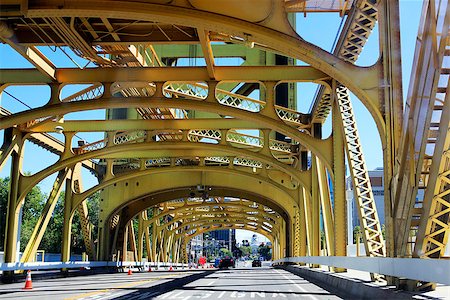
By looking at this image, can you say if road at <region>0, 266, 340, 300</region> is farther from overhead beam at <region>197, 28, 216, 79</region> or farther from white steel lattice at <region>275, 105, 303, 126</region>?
white steel lattice at <region>275, 105, 303, 126</region>

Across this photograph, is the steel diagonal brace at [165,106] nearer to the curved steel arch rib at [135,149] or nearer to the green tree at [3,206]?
the curved steel arch rib at [135,149]

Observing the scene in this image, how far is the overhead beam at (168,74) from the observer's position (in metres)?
18.9

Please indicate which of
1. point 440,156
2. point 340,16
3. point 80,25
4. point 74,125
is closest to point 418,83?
point 440,156

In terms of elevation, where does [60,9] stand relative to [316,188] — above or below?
above

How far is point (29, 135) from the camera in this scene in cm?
2511

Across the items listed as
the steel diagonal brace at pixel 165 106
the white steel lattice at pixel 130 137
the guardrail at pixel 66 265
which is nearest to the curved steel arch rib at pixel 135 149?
the white steel lattice at pixel 130 137

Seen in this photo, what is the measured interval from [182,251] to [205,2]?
76279 millimetres

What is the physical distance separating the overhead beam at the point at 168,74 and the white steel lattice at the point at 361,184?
163 centimetres

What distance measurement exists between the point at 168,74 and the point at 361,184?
7.53m

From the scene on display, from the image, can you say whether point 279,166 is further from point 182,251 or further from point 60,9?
point 182,251

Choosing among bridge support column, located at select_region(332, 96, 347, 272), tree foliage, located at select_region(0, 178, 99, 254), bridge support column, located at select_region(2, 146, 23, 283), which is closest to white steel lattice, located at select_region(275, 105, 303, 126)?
bridge support column, located at select_region(332, 96, 347, 272)

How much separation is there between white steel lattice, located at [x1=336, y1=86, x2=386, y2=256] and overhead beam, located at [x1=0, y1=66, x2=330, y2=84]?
5.36 feet

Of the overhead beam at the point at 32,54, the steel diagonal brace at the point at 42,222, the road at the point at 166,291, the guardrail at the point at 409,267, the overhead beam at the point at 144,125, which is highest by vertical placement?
the overhead beam at the point at 32,54

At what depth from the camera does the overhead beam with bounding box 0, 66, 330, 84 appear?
1891cm
